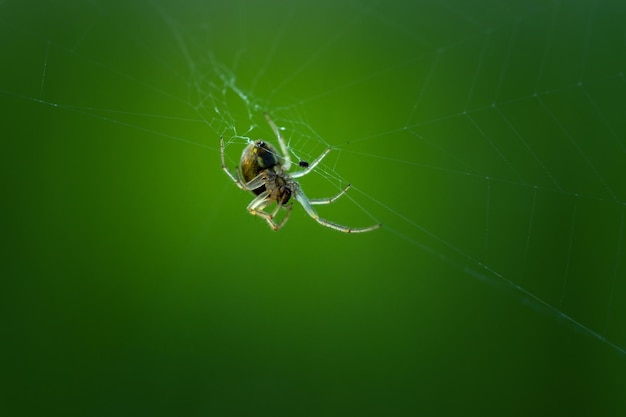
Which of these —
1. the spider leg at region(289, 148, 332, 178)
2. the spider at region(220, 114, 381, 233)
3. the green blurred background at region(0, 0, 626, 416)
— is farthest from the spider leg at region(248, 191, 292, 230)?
the green blurred background at region(0, 0, 626, 416)

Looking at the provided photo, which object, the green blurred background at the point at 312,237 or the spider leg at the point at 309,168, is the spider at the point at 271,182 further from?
the green blurred background at the point at 312,237

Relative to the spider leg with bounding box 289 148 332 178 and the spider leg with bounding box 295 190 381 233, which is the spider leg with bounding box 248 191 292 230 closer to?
the spider leg with bounding box 295 190 381 233

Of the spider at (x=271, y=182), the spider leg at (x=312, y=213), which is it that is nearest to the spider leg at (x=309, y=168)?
the spider at (x=271, y=182)

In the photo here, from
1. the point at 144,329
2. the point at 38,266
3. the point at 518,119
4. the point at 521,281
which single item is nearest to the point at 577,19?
the point at 518,119

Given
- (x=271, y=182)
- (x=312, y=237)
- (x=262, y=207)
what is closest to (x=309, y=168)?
(x=271, y=182)

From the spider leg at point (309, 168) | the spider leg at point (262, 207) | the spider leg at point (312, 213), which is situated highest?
the spider leg at point (309, 168)

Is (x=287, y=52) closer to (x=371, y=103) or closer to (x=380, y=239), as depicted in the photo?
(x=371, y=103)
